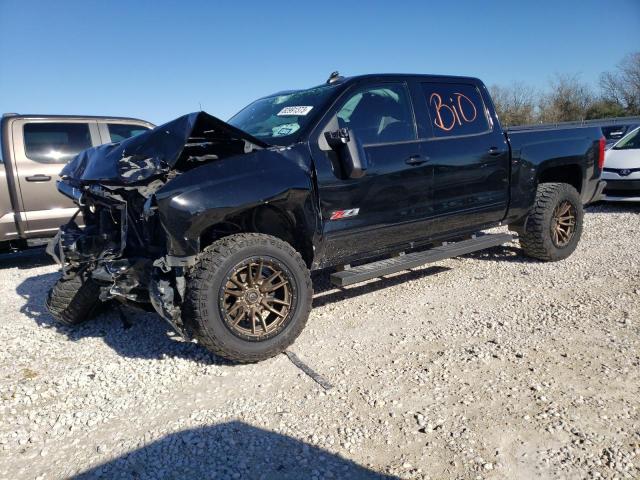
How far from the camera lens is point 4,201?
6000 millimetres

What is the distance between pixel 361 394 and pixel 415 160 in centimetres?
207

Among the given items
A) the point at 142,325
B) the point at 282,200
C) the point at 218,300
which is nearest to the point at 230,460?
the point at 218,300

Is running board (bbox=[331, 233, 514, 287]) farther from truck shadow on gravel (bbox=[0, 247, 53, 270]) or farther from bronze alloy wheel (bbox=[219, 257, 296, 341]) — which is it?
truck shadow on gravel (bbox=[0, 247, 53, 270])

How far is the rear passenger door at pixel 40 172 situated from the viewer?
240 inches

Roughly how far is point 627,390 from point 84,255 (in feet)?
12.3

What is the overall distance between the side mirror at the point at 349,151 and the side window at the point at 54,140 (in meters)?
4.56

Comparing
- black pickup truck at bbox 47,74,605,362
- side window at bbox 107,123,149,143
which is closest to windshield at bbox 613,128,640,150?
black pickup truck at bbox 47,74,605,362

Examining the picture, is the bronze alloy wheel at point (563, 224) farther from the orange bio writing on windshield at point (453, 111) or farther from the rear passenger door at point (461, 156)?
the orange bio writing on windshield at point (453, 111)

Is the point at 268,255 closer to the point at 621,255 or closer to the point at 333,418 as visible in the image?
the point at 333,418

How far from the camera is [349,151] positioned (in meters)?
3.50

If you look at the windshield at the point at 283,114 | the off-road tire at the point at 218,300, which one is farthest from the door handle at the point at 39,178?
the off-road tire at the point at 218,300

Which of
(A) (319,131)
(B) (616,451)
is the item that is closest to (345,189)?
(A) (319,131)

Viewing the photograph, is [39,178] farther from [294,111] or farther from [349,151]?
[349,151]

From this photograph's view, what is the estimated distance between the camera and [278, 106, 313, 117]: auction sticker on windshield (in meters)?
3.85
